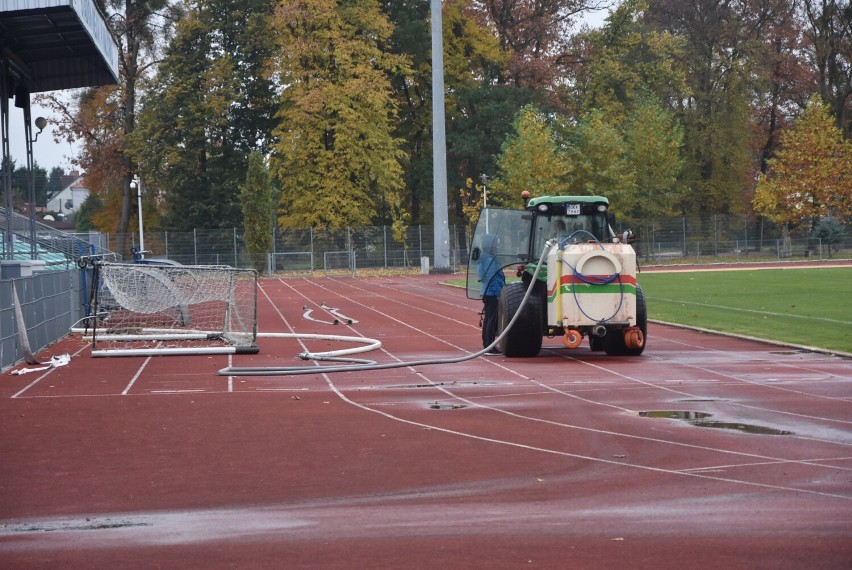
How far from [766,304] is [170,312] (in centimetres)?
1541

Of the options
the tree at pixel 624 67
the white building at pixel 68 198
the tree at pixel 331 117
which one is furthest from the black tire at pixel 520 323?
the white building at pixel 68 198

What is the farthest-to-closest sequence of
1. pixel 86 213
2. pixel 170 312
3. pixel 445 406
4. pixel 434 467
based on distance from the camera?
pixel 86 213
pixel 170 312
pixel 445 406
pixel 434 467

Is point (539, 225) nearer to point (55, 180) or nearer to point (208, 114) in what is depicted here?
point (208, 114)

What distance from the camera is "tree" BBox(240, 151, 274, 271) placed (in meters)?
60.1

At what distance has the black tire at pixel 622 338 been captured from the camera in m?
19.1

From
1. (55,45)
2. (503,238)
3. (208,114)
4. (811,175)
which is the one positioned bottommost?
(503,238)

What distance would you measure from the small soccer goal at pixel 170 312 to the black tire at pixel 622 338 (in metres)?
6.19

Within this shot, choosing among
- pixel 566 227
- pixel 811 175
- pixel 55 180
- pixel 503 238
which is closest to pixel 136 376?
pixel 503 238

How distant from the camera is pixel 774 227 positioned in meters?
74.6

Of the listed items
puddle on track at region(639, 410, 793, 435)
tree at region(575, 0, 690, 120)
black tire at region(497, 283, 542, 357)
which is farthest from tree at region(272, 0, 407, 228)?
puddle on track at region(639, 410, 793, 435)

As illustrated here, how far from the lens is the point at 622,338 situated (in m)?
19.4

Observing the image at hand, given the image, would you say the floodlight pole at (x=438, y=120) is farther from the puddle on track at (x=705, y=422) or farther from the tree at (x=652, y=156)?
the puddle on track at (x=705, y=422)

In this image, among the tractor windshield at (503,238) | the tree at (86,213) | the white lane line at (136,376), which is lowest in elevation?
the white lane line at (136,376)

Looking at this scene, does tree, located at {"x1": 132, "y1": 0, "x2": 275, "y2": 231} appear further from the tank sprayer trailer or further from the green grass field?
the tank sprayer trailer
